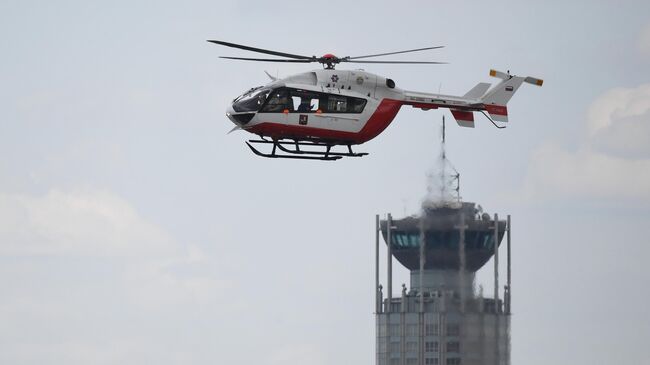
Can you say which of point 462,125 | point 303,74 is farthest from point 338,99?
point 462,125

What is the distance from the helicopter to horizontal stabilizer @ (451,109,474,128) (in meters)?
2.04

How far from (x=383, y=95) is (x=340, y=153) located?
519cm

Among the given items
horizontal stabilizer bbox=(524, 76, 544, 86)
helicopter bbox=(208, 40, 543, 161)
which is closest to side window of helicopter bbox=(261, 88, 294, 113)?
helicopter bbox=(208, 40, 543, 161)

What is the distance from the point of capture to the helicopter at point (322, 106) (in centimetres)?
8681

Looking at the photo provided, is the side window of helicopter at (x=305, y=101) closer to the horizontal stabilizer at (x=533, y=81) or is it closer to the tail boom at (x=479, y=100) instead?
the tail boom at (x=479, y=100)

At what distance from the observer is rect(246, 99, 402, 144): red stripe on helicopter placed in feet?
285

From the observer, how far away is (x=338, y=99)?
291ft

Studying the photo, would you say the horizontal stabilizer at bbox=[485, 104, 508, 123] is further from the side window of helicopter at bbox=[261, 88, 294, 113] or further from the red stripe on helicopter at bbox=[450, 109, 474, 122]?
the side window of helicopter at bbox=[261, 88, 294, 113]

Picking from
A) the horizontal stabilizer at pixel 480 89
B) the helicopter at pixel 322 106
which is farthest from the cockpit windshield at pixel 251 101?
the horizontal stabilizer at pixel 480 89

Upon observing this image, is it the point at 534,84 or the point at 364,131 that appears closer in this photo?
the point at 364,131

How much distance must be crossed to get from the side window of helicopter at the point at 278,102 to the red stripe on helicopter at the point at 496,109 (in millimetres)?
13698

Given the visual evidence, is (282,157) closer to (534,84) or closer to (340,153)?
(340,153)

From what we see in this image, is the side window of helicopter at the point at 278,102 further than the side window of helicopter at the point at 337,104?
No

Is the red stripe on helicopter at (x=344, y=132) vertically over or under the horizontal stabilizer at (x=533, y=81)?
under
